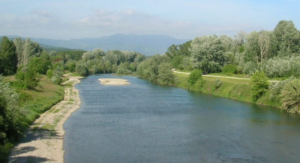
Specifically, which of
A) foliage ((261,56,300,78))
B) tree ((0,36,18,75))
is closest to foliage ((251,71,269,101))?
foliage ((261,56,300,78))

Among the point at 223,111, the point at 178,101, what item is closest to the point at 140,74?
the point at 178,101

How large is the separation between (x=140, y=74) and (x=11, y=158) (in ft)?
277

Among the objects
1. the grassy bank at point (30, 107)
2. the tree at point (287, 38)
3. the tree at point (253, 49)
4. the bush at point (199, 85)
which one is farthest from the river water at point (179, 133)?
the tree at point (287, 38)

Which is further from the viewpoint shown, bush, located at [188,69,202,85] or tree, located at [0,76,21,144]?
bush, located at [188,69,202,85]

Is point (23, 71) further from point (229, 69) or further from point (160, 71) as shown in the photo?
point (229, 69)

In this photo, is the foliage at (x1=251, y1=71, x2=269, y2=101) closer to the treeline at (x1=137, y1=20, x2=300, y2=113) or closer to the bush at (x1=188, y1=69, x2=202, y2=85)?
the treeline at (x1=137, y1=20, x2=300, y2=113)

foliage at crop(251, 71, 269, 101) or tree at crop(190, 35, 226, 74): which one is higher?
tree at crop(190, 35, 226, 74)

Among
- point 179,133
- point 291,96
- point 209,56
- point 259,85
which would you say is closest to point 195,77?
point 209,56

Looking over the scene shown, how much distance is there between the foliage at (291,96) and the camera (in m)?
37.2

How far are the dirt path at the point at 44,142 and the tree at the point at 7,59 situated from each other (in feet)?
132

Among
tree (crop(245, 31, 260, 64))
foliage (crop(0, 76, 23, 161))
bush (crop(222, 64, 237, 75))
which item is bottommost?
foliage (crop(0, 76, 23, 161))

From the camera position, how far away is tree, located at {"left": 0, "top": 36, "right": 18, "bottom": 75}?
70.7m

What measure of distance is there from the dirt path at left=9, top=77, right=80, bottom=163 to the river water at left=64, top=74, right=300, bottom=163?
721 millimetres

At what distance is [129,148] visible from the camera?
2388 cm
